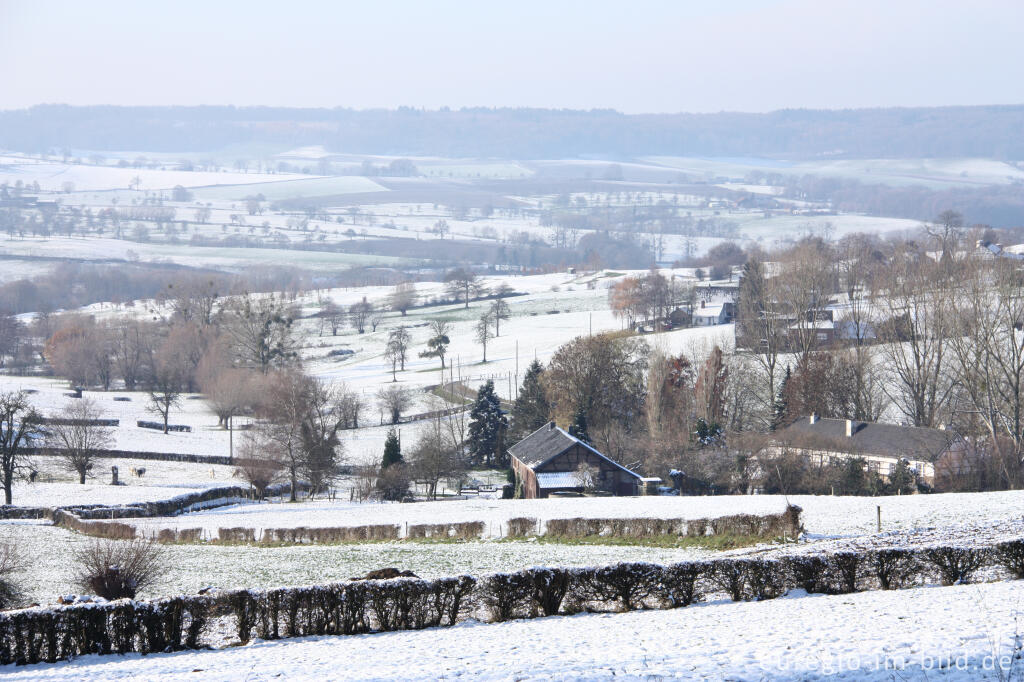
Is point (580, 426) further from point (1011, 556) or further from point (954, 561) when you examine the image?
point (1011, 556)

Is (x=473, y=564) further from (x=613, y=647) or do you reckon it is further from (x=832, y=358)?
(x=832, y=358)

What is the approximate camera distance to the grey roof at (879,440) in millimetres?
45875

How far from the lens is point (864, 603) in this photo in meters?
15.3

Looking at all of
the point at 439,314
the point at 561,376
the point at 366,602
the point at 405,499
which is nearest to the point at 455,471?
the point at 405,499

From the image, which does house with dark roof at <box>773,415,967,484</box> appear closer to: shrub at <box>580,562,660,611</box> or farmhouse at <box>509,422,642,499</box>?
farmhouse at <box>509,422,642,499</box>

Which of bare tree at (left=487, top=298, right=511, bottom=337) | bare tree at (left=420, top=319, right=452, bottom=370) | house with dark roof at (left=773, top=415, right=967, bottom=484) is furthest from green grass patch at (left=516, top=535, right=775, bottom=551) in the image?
bare tree at (left=487, top=298, right=511, bottom=337)

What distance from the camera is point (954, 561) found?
16422 millimetres

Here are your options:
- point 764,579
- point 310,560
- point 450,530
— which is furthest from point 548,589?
point 450,530

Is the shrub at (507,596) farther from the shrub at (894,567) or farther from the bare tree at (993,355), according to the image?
the bare tree at (993,355)

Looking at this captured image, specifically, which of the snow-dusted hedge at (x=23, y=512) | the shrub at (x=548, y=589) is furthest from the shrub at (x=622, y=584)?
the snow-dusted hedge at (x=23, y=512)

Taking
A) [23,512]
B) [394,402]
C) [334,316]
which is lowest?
[394,402]

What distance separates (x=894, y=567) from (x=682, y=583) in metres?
3.41

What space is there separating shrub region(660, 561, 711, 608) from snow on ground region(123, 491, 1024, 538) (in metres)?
8.80

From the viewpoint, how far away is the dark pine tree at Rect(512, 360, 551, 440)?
6228 centimetres
